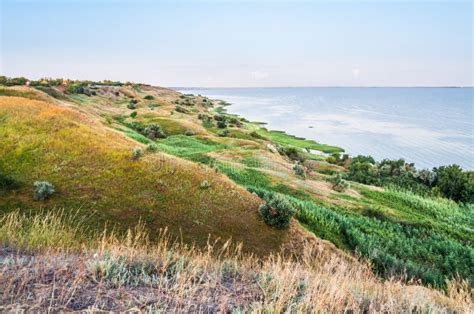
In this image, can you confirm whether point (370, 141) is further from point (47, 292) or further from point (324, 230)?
point (47, 292)

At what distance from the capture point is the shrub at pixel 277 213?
15734mm

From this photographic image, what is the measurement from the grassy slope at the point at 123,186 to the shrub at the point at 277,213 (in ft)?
1.26

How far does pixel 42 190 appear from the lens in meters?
15.5

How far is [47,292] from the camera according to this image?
5.68 meters

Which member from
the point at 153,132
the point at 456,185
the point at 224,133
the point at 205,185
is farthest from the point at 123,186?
the point at 224,133

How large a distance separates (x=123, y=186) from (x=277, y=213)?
25.6ft

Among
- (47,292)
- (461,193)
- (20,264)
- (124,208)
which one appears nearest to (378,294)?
(47,292)

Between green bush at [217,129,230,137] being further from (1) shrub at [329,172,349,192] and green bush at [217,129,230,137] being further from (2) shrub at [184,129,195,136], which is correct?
(1) shrub at [329,172,349,192]

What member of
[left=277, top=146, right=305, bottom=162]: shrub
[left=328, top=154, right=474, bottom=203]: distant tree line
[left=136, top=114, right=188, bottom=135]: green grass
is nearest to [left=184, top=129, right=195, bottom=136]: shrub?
[left=136, top=114, right=188, bottom=135]: green grass

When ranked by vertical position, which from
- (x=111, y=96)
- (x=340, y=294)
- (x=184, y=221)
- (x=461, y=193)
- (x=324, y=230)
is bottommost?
(x=461, y=193)

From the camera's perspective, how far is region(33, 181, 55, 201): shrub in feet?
50.5

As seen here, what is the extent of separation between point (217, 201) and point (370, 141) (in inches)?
2927

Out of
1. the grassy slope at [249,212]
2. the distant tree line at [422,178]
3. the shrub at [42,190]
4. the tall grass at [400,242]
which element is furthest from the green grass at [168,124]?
the shrub at [42,190]

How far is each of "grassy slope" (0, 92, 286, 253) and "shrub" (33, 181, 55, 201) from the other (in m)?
0.30
